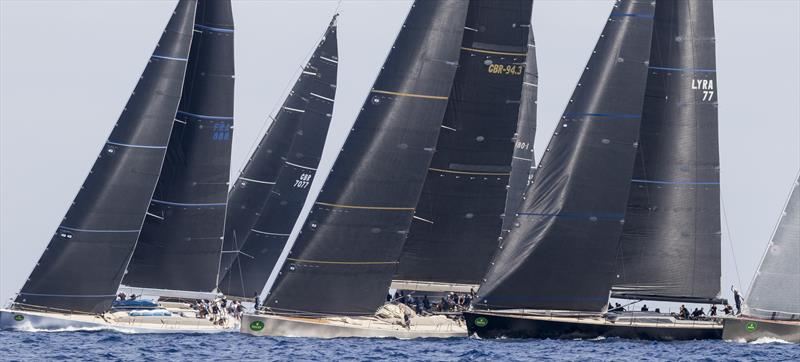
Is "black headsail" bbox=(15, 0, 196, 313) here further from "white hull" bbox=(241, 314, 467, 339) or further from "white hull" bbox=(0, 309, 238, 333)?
"white hull" bbox=(241, 314, 467, 339)

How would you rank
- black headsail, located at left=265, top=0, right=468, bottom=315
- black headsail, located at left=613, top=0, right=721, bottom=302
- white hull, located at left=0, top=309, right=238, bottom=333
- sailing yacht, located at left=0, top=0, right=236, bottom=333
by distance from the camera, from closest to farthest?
1. black headsail, located at left=265, top=0, right=468, bottom=315
2. black headsail, located at left=613, top=0, right=721, bottom=302
3. white hull, located at left=0, top=309, right=238, bottom=333
4. sailing yacht, located at left=0, top=0, right=236, bottom=333

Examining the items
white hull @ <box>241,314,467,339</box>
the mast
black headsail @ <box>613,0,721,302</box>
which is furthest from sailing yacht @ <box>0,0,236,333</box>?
Answer: the mast

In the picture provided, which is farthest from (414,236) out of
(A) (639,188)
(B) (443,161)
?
(A) (639,188)

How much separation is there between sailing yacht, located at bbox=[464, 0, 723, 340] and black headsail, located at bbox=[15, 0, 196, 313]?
42.1 ft

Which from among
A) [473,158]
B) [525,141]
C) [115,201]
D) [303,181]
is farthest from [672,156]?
[303,181]

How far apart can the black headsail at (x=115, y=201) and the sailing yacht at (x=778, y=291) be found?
20.4 m

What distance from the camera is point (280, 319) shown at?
2473 inches

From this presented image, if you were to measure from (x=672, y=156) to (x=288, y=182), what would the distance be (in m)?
20.1

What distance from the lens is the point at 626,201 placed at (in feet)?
209

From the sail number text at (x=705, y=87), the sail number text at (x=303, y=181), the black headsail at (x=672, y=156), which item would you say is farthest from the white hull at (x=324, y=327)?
the sail number text at (x=303, y=181)

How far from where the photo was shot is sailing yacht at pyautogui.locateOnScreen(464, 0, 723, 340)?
2490 inches

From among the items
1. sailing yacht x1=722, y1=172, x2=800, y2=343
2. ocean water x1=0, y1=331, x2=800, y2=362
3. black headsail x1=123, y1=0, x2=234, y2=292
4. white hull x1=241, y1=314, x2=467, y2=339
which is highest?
black headsail x1=123, y1=0, x2=234, y2=292

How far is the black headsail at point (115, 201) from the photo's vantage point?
220 ft

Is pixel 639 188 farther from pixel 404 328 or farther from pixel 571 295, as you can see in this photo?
pixel 404 328
